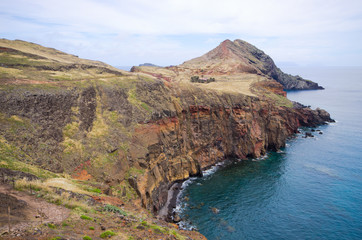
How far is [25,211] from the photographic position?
16.5m

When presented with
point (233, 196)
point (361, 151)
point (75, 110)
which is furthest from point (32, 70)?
point (361, 151)

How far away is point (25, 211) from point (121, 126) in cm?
3072

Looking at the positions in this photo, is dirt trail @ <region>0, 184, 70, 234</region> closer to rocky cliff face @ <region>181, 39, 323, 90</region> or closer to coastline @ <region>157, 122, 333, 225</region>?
coastline @ <region>157, 122, 333, 225</region>

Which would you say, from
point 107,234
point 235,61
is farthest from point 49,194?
point 235,61

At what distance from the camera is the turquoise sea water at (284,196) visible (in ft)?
132

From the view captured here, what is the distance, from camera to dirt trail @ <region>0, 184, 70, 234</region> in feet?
47.3

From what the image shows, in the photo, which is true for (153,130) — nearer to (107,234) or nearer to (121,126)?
(121,126)

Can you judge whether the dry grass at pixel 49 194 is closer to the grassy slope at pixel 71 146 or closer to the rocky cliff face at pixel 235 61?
the grassy slope at pixel 71 146

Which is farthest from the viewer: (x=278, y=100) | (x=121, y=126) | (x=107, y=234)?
(x=278, y=100)

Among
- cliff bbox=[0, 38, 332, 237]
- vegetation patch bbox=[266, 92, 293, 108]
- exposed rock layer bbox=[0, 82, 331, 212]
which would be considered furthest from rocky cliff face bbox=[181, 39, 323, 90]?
cliff bbox=[0, 38, 332, 237]

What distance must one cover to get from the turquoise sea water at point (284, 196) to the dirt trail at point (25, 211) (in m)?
28.6

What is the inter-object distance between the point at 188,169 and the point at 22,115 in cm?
4058

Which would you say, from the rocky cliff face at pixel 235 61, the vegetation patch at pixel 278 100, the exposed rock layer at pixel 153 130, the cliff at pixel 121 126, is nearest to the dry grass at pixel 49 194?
the cliff at pixel 121 126

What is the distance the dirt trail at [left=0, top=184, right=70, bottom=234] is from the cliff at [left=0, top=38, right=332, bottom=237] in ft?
23.4
